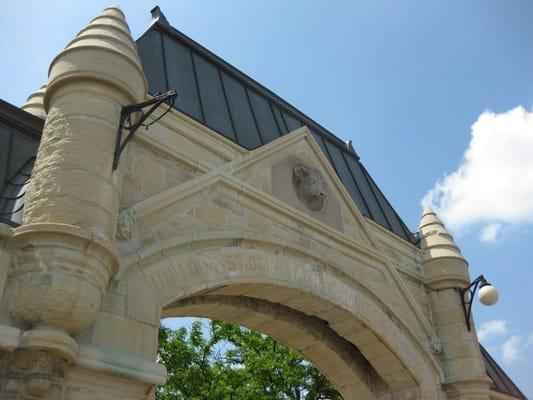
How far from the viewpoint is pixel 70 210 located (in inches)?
224

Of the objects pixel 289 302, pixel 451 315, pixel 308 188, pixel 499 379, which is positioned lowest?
pixel 499 379

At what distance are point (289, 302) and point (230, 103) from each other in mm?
3561

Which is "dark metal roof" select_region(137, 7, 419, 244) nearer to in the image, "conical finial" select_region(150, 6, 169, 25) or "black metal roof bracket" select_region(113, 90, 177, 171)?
"conical finial" select_region(150, 6, 169, 25)

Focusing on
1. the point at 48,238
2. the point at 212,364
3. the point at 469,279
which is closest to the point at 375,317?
the point at 469,279

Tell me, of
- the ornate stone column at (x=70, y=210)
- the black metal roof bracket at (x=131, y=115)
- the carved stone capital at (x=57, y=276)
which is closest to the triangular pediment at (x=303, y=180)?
the black metal roof bracket at (x=131, y=115)

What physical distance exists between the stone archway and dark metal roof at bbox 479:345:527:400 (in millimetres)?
3260

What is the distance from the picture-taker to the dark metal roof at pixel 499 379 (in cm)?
1273

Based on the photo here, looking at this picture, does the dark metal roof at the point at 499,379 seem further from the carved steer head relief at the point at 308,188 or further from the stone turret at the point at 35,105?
the stone turret at the point at 35,105

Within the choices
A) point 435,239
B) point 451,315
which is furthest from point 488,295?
point 435,239

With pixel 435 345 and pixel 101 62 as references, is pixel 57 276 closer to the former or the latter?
pixel 101 62

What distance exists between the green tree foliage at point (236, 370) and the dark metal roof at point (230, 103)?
8.07 metres

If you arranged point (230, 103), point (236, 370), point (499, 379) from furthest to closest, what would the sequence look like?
point (236, 370)
point (499, 379)
point (230, 103)

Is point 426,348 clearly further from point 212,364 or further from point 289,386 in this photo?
point 212,364

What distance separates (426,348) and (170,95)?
646 centimetres
